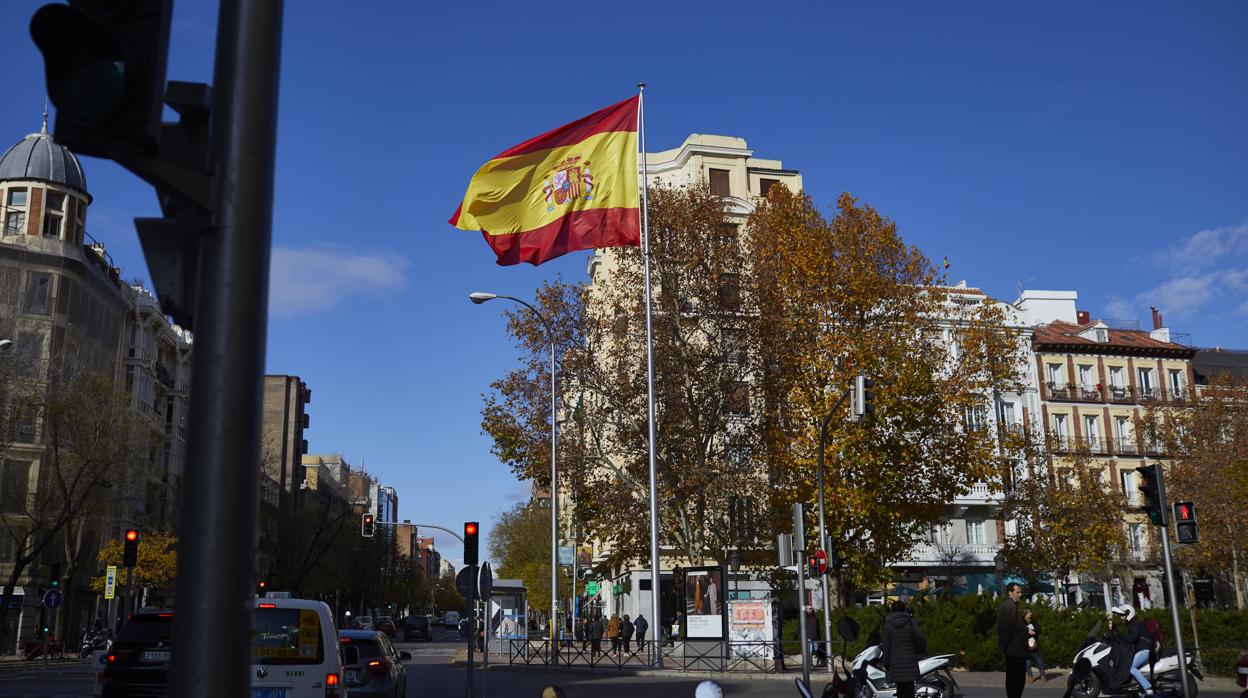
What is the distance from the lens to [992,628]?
92.5ft

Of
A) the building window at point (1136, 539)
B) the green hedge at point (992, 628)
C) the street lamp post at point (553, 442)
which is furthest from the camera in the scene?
the building window at point (1136, 539)

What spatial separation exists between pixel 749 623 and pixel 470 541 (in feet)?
36.9

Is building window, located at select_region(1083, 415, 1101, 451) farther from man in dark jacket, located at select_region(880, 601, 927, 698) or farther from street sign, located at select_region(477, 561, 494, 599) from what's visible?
man in dark jacket, located at select_region(880, 601, 927, 698)

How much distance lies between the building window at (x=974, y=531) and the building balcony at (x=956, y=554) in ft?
1.48

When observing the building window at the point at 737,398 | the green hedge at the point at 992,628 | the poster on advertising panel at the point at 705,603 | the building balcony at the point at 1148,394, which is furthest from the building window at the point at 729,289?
the building balcony at the point at 1148,394

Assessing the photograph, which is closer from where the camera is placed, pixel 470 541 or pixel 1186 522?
pixel 1186 522

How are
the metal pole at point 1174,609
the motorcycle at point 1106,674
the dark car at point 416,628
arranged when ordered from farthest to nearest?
the dark car at point 416,628, the motorcycle at point 1106,674, the metal pole at point 1174,609

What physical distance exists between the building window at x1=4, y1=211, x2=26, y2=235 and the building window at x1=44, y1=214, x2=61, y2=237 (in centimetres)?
105

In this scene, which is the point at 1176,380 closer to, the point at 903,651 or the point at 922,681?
the point at 922,681

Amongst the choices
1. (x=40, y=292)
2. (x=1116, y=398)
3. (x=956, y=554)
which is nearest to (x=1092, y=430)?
(x=1116, y=398)

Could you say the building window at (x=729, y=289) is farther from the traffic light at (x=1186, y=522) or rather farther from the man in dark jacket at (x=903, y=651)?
the man in dark jacket at (x=903, y=651)

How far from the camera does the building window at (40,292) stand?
53.0 meters

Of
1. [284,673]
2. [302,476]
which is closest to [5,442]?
[284,673]

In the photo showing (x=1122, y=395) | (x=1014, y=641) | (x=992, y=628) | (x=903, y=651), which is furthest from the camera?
(x=1122, y=395)
